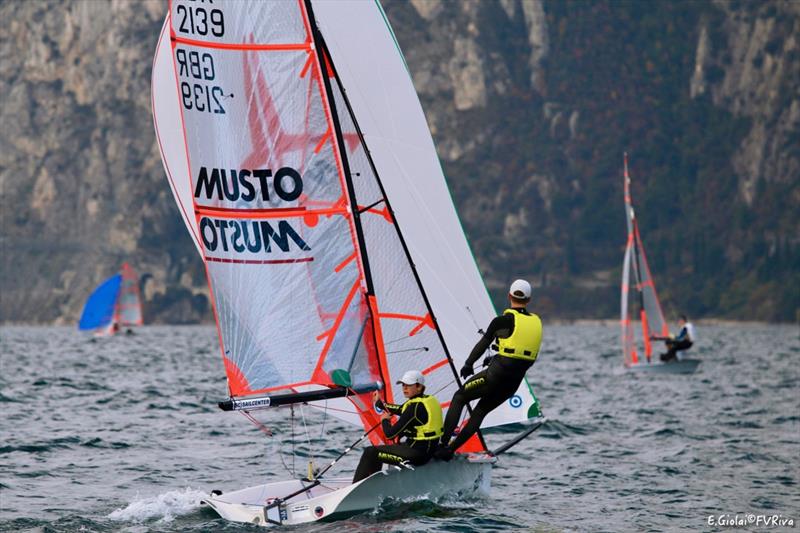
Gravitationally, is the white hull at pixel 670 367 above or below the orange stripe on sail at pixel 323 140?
below

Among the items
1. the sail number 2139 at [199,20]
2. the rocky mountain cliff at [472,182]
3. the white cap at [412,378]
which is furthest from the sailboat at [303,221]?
the rocky mountain cliff at [472,182]

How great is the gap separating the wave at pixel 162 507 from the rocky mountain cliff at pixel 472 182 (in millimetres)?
160516

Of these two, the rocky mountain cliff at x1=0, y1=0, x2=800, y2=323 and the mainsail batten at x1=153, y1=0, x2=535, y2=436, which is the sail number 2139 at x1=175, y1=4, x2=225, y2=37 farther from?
the rocky mountain cliff at x1=0, y1=0, x2=800, y2=323

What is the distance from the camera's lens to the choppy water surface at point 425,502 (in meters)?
13.3

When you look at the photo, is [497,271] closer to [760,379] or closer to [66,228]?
[66,228]

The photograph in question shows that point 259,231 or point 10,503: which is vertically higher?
point 259,231

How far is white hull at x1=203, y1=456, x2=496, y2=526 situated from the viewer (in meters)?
12.6

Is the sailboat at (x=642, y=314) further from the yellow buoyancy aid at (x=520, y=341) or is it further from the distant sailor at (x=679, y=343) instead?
the yellow buoyancy aid at (x=520, y=341)

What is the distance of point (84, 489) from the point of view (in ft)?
49.5

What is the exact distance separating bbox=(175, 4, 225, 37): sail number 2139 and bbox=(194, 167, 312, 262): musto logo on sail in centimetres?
140

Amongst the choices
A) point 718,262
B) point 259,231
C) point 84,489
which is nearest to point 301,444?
point 84,489

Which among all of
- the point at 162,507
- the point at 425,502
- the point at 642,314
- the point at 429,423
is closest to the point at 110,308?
the point at 642,314

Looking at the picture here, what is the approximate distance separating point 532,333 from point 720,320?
16432cm

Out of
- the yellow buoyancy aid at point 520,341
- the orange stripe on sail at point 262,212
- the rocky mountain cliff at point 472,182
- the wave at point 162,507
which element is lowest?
the wave at point 162,507
